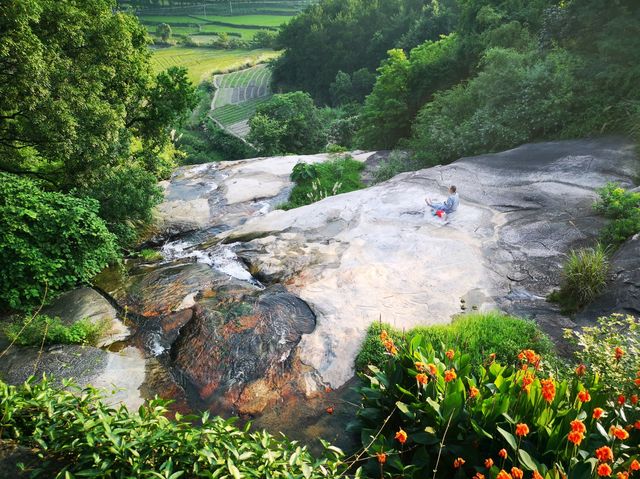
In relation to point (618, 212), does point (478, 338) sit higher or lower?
lower

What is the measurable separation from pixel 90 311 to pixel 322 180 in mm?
10612

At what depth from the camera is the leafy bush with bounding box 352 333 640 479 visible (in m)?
3.71

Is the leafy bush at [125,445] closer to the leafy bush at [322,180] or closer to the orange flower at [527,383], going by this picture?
the orange flower at [527,383]

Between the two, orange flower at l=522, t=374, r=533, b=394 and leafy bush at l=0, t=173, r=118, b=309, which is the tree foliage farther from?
orange flower at l=522, t=374, r=533, b=394

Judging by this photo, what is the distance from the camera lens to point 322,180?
17.4 meters

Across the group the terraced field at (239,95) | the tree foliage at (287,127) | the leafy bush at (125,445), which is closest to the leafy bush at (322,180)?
the leafy bush at (125,445)

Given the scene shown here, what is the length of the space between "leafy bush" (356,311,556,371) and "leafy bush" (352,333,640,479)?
165 centimetres

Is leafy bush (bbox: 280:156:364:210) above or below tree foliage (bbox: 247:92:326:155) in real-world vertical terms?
above

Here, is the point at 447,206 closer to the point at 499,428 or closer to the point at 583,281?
the point at 583,281

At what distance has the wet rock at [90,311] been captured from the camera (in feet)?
25.8

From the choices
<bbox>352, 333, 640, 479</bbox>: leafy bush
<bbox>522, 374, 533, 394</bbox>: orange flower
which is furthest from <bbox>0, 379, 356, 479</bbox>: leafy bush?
<bbox>522, 374, 533, 394</bbox>: orange flower

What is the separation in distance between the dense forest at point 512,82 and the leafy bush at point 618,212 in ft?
14.2

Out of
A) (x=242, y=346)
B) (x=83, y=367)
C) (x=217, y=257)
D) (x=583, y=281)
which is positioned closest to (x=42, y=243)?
(x=83, y=367)

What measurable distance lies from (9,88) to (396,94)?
17.4m
